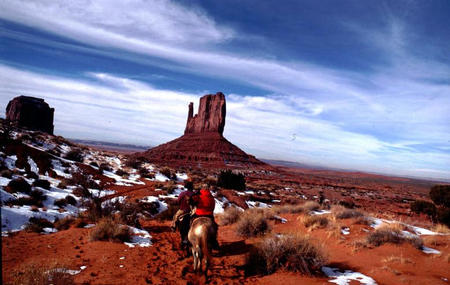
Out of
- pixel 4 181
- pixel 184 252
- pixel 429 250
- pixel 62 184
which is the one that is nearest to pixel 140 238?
pixel 184 252

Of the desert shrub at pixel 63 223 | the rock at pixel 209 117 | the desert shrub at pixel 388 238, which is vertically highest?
the rock at pixel 209 117

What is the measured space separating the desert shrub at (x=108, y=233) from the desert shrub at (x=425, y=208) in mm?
23133

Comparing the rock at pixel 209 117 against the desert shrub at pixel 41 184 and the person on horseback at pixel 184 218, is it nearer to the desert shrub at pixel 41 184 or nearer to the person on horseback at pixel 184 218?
the desert shrub at pixel 41 184

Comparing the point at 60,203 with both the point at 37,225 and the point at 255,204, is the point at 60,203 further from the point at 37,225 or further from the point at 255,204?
the point at 255,204

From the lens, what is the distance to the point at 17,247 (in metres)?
6.91

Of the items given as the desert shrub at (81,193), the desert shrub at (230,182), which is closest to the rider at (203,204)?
the desert shrub at (81,193)

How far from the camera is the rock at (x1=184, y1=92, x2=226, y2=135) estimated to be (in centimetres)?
9738

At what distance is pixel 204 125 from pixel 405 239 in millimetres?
94010

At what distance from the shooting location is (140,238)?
28.8ft

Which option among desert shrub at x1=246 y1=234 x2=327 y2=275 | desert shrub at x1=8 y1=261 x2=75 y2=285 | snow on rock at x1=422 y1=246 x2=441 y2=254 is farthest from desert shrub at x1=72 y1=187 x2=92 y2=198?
snow on rock at x1=422 y1=246 x2=441 y2=254

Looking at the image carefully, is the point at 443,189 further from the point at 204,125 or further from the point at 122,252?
the point at 204,125

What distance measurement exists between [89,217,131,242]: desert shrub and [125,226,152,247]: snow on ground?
269mm

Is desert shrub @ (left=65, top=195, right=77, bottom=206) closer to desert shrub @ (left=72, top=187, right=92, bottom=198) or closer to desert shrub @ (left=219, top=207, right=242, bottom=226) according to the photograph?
desert shrub @ (left=72, top=187, right=92, bottom=198)

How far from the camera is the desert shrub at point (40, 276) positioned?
15.5 feet
